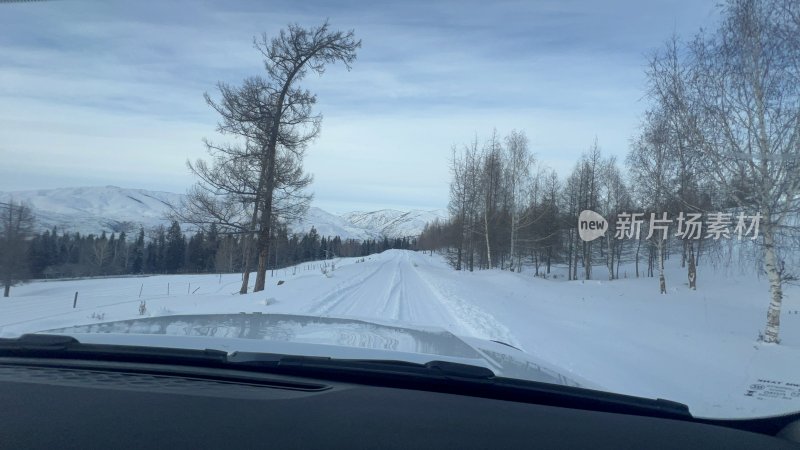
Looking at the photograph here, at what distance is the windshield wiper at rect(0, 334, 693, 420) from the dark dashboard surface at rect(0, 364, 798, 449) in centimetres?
16

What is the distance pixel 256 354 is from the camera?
10.5ft

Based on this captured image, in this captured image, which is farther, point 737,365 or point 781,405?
point 737,365

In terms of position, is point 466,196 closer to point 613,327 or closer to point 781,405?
point 613,327

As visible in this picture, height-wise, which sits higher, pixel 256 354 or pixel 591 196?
pixel 591 196

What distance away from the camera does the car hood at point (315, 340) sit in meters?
3.38

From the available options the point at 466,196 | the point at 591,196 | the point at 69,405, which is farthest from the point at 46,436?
the point at 466,196

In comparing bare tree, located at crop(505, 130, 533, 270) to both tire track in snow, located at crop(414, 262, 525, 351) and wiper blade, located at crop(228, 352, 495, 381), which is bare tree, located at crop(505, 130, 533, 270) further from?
wiper blade, located at crop(228, 352, 495, 381)

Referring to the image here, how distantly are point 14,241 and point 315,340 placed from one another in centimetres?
1718

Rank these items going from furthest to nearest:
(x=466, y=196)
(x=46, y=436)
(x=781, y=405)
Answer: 1. (x=466, y=196)
2. (x=781, y=405)
3. (x=46, y=436)

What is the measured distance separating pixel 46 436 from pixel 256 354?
52.4 inches

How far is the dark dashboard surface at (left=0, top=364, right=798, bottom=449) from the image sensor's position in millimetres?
1992

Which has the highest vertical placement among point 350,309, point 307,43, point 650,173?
point 307,43

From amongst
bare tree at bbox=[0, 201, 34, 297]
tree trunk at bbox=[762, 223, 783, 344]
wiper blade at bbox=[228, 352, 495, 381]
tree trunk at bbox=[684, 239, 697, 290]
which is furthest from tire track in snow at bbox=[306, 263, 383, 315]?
tree trunk at bbox=[684, 239, 697, 290]

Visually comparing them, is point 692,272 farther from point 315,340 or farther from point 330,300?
point 315,340
